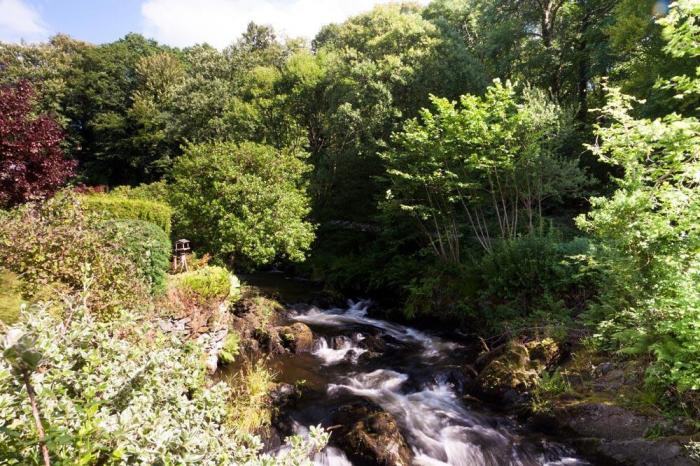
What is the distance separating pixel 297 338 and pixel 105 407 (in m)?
9.48

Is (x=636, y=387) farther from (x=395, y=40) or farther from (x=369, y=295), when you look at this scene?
(x=395, y=40)

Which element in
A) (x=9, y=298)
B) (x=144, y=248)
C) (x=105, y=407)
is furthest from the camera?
(x=144, y=248)

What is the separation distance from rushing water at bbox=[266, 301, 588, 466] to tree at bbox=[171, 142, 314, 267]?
3183 millimetres

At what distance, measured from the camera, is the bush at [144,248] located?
8258mm

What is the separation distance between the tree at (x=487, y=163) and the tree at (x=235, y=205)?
398 centimetres

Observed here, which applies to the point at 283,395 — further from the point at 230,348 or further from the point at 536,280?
the point at 536,280

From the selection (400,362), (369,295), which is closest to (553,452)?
(400,362)

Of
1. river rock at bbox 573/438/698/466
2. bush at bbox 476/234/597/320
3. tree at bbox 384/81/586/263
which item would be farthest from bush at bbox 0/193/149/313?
bush at bbox 476/234/597/320

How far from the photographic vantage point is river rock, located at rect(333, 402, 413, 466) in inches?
270

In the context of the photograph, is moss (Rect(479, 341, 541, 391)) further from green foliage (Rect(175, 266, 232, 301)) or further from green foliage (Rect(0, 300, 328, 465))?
green foliage (Rect(0, 300, 328, 465))

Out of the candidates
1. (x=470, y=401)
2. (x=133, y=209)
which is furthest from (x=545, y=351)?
(x=133, y=209)

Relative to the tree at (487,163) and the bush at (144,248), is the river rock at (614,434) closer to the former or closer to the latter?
the tree at (487,163)

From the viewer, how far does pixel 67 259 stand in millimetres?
7129

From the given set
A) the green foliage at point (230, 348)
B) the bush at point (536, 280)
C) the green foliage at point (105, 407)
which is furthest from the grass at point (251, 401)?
the bush at point (536, 280)
